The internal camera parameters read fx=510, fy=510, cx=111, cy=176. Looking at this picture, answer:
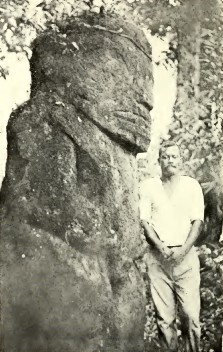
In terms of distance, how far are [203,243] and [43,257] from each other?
2.42 ft

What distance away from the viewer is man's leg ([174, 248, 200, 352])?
7.43 feet

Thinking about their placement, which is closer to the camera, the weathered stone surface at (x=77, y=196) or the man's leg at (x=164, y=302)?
the weathered stone surface at (x=77, y=196)

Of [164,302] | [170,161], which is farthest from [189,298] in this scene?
[170,161]

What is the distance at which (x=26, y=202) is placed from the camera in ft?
7.14

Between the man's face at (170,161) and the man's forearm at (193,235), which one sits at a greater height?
the man's face at (170,161)

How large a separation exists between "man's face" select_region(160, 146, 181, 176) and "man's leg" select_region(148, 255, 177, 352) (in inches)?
15.7

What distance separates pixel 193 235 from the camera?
2305mm

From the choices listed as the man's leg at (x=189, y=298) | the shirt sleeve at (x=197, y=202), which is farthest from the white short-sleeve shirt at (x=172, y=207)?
the man's leg at (x=189, y=298)

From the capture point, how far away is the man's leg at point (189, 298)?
7.43 ft

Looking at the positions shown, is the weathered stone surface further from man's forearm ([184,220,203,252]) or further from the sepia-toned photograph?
man's forearm ([184,220,203,252])

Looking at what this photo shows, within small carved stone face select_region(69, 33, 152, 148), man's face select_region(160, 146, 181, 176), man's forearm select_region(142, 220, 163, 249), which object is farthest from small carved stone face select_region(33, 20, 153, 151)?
man's forearm select_region(142, 220, 163, 249)

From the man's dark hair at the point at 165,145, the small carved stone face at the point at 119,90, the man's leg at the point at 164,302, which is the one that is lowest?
the man's leg at the point at 164,302

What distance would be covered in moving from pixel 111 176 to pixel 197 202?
0.42 m

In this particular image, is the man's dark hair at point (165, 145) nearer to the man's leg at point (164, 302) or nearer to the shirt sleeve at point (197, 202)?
the shirt sleeve at point (197, 202)
